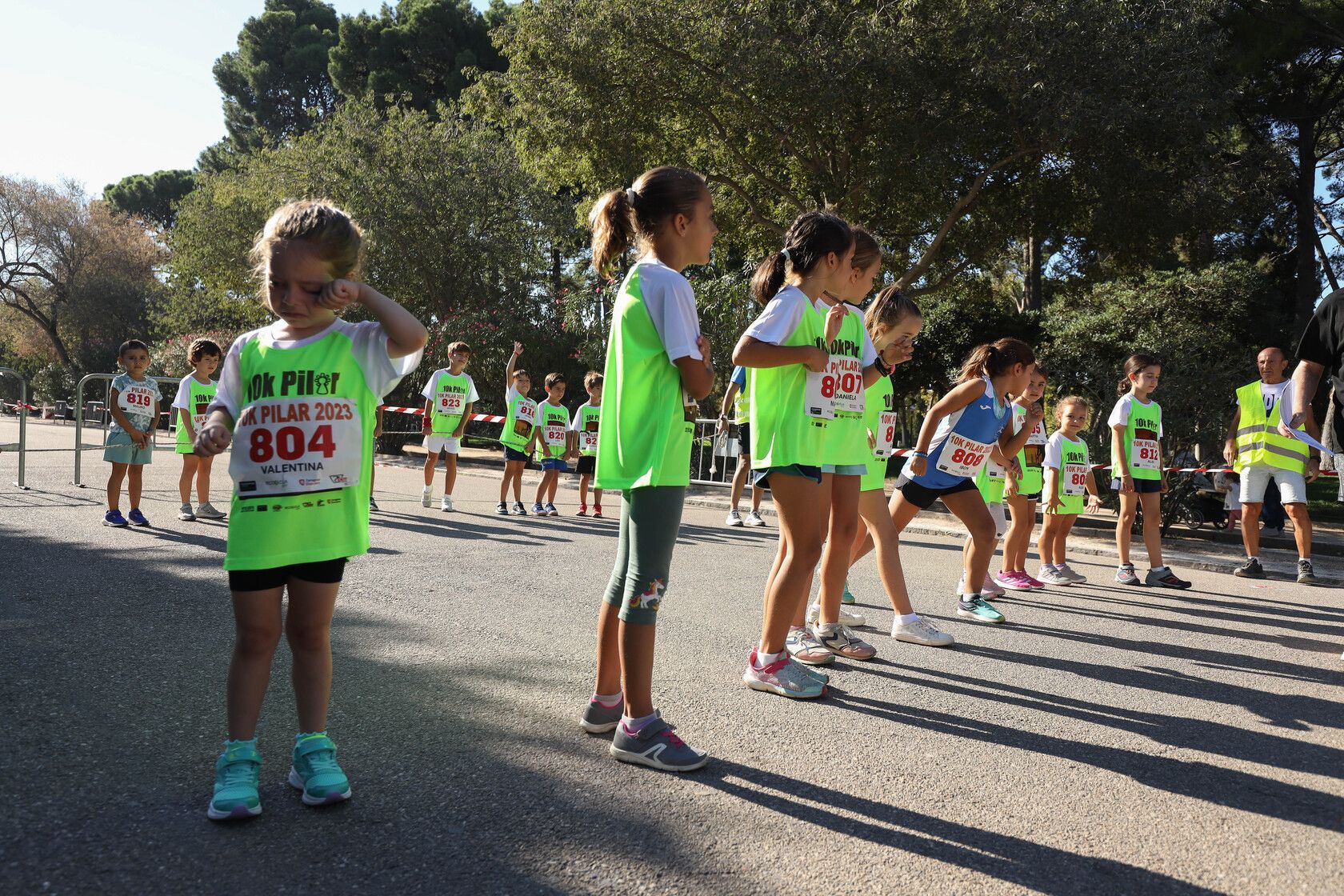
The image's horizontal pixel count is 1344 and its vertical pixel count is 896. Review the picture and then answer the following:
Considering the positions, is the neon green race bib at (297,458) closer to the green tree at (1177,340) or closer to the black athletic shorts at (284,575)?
the black athletic shorts at (284,575)

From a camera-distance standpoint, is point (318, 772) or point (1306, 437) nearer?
point (318, 772)

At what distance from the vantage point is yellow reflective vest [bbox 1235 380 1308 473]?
8.41 m

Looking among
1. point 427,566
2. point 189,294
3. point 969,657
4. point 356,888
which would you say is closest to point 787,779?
point 356,888

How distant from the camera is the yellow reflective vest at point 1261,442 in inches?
331

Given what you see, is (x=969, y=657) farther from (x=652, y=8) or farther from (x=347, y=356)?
(x=652, y=8)

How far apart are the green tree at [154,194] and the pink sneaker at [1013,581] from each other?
201 feet

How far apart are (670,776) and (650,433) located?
1067 millimetres

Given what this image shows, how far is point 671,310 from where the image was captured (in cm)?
316

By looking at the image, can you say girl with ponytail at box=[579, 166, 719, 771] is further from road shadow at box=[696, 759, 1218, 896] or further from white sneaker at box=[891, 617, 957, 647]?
white sneaker at box=[891, 617, 957, 647]

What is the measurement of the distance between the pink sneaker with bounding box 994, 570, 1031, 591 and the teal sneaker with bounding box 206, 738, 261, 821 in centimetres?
615

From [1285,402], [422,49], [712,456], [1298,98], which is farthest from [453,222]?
[1285,402]

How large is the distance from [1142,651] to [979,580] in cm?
95

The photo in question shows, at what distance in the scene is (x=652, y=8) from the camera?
14695 mm

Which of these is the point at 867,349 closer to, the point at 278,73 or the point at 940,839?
the point at 940,839
